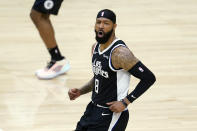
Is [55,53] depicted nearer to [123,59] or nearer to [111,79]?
[111,79]

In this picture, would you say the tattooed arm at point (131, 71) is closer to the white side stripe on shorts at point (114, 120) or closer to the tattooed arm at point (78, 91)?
the white side stripe on shorts at point (114, 120)

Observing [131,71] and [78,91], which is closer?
[131,71]

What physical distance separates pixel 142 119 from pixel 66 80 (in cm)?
156

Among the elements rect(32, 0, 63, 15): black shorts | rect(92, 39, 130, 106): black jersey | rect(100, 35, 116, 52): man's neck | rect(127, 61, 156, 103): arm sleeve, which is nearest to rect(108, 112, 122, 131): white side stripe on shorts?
rect(92, 39, 130, 106): black jersey

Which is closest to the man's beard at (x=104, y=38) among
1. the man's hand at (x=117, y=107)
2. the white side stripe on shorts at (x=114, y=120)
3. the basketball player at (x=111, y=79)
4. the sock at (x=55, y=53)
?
the basketball player at (x=111, y=79)

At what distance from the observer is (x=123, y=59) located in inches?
171

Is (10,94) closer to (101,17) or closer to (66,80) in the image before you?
(66,80)

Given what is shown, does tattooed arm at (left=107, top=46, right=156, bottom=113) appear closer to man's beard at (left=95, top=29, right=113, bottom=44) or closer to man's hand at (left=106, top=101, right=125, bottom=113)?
man's hand at (left=106, top=101, right=125, bottom=113)

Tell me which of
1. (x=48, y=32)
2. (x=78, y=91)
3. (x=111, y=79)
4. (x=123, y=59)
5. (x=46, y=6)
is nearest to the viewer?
(x=123, y=59)

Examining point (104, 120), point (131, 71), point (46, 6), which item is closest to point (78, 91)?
point (104, 120)

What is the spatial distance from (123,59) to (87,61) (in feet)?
12.4

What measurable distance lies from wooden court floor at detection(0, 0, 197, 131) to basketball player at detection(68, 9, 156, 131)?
147cm

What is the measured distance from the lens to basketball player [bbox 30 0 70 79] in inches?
281

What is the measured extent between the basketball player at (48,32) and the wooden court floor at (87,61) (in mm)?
121
